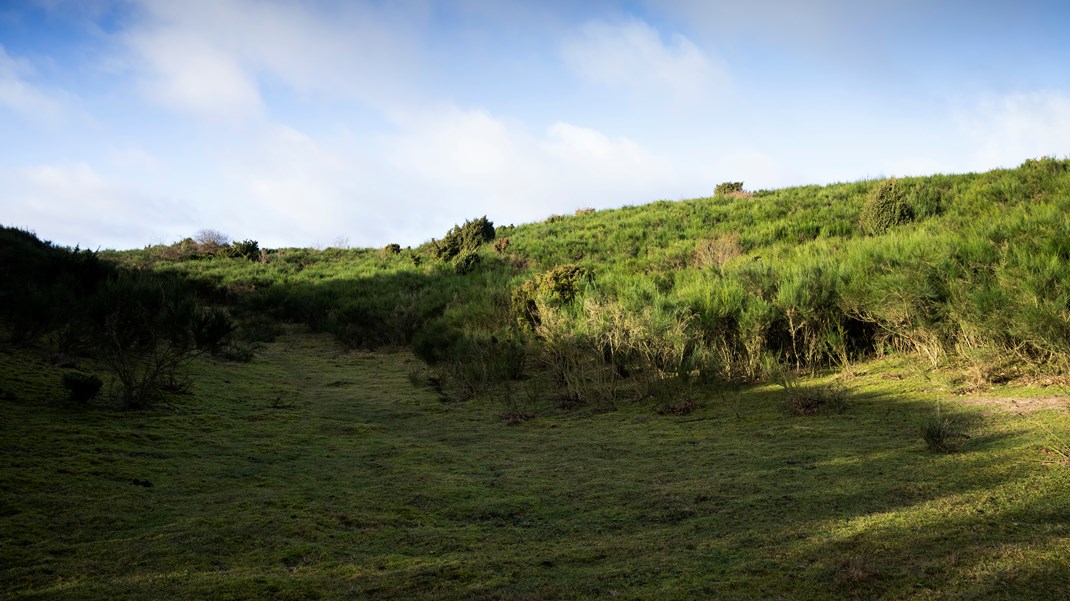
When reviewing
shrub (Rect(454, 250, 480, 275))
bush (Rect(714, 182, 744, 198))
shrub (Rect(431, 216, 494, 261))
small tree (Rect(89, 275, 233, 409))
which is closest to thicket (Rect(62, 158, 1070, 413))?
shrub (Rect(454, 250, 480, 275))

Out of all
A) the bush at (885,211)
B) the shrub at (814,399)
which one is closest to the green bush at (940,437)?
the shrub at (814,399)

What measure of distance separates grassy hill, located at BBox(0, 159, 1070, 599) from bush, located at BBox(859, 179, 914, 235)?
103 inches

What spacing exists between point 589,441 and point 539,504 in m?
2.58

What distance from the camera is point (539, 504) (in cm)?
498

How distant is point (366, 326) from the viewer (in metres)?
19.2

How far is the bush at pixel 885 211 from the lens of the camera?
757 inches

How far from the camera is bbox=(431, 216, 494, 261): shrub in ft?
94.8

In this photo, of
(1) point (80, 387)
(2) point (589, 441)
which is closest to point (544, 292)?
(2) point (589, 441)

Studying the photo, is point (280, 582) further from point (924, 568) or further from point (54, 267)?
point (54, 267)

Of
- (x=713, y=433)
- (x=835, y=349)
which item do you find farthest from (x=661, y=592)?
(x=835, y=349)

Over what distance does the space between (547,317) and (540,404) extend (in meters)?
1.78

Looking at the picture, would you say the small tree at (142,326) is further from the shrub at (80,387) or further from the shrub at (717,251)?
the shrub at (717,251)

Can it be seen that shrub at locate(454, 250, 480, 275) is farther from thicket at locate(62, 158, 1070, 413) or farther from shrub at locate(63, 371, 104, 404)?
shrub at locate(63, 371, 104, 404)

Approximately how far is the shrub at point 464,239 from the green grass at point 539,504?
67.4ft
